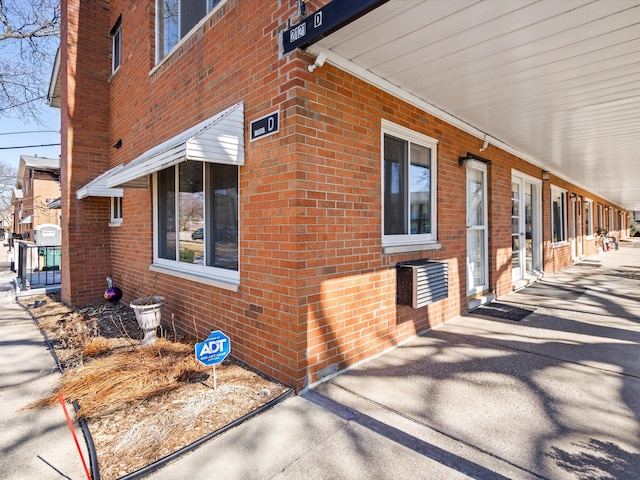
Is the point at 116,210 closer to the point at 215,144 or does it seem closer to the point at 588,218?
the point at 215,144

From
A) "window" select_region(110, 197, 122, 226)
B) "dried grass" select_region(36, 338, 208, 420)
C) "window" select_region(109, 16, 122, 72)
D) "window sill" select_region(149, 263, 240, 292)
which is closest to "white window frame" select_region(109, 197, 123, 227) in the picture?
"window" select_region(110, 197, 122, 226)

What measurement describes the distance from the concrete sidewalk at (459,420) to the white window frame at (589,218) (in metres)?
12.9

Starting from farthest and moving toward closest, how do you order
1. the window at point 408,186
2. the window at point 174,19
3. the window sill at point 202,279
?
the window at point 174,19, the window at point 408,186, the window sill at point 202,279

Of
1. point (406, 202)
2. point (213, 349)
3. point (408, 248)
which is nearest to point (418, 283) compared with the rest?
point (408, 248)

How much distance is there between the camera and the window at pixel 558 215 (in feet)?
33.2

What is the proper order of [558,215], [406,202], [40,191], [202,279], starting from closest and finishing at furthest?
[202,279]
[406,202]
[558,215]
[40,191]

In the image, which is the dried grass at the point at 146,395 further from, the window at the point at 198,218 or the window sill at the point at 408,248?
the window sill at the point at 408,248

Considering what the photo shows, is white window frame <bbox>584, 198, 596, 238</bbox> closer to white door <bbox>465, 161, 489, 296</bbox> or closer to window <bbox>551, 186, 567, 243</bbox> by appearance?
window <bbox>551, 186, 567, 243</bbox>

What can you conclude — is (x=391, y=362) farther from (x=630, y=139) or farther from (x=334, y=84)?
(x=630, y=139)

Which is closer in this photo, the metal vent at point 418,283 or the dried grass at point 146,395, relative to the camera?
the dried grass at point 146,395

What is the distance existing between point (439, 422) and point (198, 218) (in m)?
3.51

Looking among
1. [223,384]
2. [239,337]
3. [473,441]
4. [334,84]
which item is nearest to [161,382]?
[223,384]

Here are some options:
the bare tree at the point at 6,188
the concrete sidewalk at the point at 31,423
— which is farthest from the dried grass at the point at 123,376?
the bare tree at the point at 6,188

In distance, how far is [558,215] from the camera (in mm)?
10734
